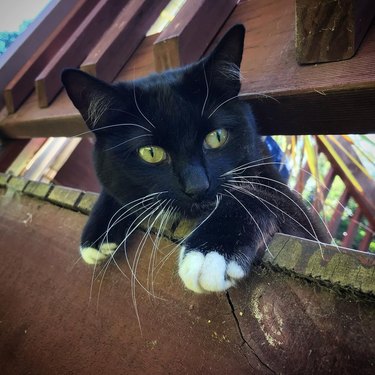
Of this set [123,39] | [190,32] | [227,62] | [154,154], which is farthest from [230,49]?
[123,39]

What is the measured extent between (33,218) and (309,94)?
3.13 ft

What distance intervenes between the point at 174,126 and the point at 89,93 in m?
0.23

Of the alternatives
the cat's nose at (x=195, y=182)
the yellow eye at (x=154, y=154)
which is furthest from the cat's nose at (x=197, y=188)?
the yellow eye at (x=154, y=154)

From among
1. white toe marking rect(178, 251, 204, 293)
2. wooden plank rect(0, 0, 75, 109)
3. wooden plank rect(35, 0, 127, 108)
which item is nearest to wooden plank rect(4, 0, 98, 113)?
wooden plank rect(0, 0, 75, 109)

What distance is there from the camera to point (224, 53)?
2.92 ft

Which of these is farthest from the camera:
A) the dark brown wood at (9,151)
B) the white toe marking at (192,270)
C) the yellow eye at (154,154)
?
the dark brown wood at (9,151)

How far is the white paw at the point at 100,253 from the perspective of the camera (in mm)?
909

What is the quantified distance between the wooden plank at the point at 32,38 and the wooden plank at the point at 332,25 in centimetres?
137

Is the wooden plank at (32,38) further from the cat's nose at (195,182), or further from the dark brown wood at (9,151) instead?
the cat's nose at (195,182)

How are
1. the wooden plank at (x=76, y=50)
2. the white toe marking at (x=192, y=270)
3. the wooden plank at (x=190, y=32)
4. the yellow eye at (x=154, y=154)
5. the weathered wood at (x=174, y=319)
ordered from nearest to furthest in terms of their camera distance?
the weathered wood at (x=174, y=319), the white toe marking at (x=192, y=270), the yellow eye at (x=154, y=154), the wooden plank at (x=190, y=32), the wooden plank at (x=76, y=50)

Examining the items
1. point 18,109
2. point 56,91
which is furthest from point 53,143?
point 56,91

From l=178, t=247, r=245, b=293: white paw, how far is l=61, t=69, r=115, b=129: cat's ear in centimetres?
47

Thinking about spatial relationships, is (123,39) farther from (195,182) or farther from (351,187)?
(351,187)

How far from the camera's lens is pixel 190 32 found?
3.32 ft
